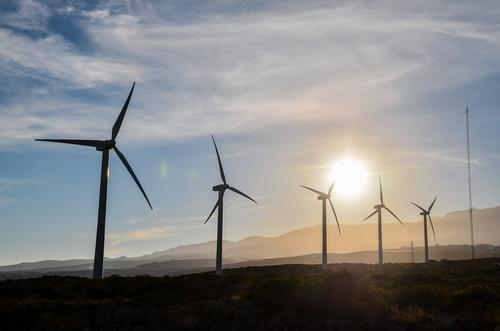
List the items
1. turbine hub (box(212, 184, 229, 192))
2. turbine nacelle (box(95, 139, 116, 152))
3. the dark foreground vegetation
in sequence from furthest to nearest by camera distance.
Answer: turbine hub (box(212, 184, 229, 192)), turbine nacelle (box(95, 139, 116, 152)), the dark foreground vegetation

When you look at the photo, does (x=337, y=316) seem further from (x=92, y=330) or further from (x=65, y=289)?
(x=65, y=289)

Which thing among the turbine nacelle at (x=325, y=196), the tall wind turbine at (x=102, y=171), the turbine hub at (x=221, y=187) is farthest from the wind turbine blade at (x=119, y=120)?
the turbine nacelle at (x=325, y=196)

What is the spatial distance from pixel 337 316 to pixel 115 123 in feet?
122

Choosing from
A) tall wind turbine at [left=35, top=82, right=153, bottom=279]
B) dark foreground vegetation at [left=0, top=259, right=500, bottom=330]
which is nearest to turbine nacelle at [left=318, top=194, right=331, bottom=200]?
tall wind turbine at [left=35, top=82, right=153, bottom=279]

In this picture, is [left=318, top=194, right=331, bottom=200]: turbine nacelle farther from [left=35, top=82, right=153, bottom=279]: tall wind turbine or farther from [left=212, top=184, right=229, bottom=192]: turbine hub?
[left=35, top=82, right=153, bottom=279]: tall wind turbine

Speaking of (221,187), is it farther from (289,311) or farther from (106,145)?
(289,311)

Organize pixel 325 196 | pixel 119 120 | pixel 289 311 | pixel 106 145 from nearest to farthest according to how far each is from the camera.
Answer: pixel 289 311, pixel 106 145, pixel 119 120, pixel 325 196

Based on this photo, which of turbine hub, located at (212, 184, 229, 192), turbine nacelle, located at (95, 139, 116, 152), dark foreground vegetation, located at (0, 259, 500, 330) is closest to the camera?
dark foreground vegetation, located at (0, 259, 500, 330)

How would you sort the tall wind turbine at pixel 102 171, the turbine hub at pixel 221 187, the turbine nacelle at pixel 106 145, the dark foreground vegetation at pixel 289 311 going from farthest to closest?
the turbine hub at pixel 221 187 → the turbine nacelle at pixel 106 145 → the tall wind turbine at pixel 102 171 → the dark foreground vegetation at pixel 289 311

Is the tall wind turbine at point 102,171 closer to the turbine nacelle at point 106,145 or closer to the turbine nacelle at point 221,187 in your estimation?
the turbine nacelle at point 106,145

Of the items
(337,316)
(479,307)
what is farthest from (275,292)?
(479,307)

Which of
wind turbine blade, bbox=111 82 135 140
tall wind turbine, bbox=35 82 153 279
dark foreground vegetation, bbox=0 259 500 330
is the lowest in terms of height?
dark foreground vegetation, bbox=0 259 500 330

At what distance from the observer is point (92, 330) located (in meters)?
24.6

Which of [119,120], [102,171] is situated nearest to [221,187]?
[119,120]
